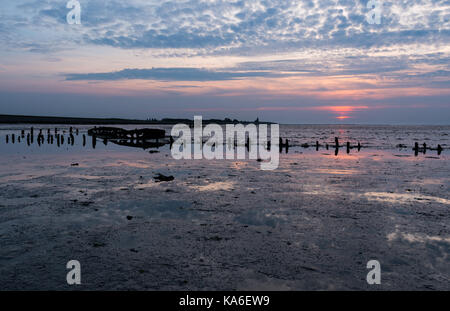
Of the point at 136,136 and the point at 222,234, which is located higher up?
the point at 136,136

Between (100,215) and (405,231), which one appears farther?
(100,215)

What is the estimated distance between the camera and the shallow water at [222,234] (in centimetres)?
715

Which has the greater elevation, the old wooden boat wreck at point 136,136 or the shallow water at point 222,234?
the old wooden boat wreck at point 136,136

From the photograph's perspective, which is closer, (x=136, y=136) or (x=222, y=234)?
(x=222, y=234)

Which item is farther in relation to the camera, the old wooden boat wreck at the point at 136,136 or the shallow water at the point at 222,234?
the old wooden boat wreck at the point at 136,136

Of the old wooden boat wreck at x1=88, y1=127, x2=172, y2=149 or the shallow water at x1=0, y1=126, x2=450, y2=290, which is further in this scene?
the old wooden boat wreck at x1=88, y1=127, x2=172, y2=149

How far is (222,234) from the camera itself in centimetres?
990

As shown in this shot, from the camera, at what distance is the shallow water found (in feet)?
23.5

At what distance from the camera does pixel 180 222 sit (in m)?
11.1

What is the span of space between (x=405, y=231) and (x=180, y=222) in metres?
7.17

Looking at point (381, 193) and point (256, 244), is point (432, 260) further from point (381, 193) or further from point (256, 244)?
point (381, 193)
